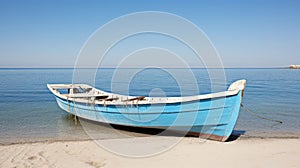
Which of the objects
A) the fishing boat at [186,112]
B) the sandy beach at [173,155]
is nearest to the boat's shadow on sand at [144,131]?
the fishing boat at [186,112]

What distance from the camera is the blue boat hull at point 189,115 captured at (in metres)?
7.39

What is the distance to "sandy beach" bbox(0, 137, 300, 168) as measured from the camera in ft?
19.5

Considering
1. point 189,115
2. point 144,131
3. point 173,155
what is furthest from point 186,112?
point 144,131

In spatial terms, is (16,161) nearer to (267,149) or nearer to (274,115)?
(267,149)

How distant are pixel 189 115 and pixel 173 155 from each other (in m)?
1.70

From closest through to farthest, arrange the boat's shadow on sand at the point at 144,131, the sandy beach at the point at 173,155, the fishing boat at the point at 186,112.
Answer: the sandy beach at the point at 173,155 → the fishing boat at the point at 186,112 → the boat's shadow on sand at the point at 144,131

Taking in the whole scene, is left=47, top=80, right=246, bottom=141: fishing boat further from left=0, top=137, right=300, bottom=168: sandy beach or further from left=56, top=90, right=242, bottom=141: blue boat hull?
left=0, top=137, right=300, bottom=168: sandy beach

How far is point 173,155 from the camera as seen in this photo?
6582 millimetres

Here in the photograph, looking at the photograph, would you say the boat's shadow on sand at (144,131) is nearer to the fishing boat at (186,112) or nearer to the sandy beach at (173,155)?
the fishing boat at (186,112)

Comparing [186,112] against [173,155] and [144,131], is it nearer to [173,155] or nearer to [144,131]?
[173,155]

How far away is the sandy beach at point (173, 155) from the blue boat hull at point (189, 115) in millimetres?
442

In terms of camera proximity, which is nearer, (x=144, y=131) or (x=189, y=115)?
(x=189, y=115)

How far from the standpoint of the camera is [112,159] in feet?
20.8

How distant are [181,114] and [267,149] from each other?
2.76 metres
